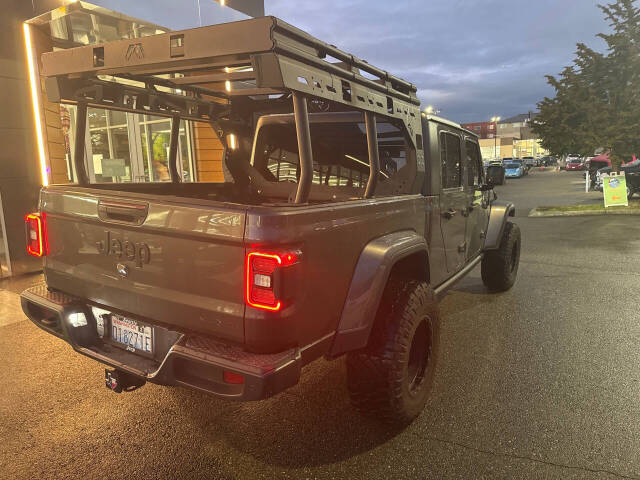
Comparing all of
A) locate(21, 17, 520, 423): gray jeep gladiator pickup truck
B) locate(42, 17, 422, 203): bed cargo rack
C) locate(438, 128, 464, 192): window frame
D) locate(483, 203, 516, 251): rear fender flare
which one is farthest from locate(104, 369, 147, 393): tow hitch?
locate(483, 203, 516, 251): rear fender flare

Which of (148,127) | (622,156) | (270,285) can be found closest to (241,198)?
(270,285)

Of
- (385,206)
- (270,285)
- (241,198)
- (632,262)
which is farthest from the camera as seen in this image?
(632,262)

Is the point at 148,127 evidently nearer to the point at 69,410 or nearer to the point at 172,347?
the point at 69,410

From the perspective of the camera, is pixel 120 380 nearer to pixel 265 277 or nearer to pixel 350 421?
pixel 265 277

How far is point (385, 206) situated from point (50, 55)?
7.24 feet

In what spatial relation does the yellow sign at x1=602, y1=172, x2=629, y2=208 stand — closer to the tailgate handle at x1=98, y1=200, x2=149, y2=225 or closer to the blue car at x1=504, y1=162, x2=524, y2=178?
the tailgate handle at x1=98, y1=200, x2=149, y2=225

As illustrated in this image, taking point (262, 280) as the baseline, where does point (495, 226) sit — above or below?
below

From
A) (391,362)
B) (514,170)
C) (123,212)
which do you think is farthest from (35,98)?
(514,170)

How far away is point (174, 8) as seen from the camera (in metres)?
8.32

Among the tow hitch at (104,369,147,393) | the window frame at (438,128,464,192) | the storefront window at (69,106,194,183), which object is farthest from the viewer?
the storefront window at (69,106,194,183)

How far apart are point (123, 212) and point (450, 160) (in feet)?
8.87

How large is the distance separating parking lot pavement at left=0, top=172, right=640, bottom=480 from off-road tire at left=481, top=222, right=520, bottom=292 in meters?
1.04

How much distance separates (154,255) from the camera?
87.7 inches

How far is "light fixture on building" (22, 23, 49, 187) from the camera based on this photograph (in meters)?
6.30
